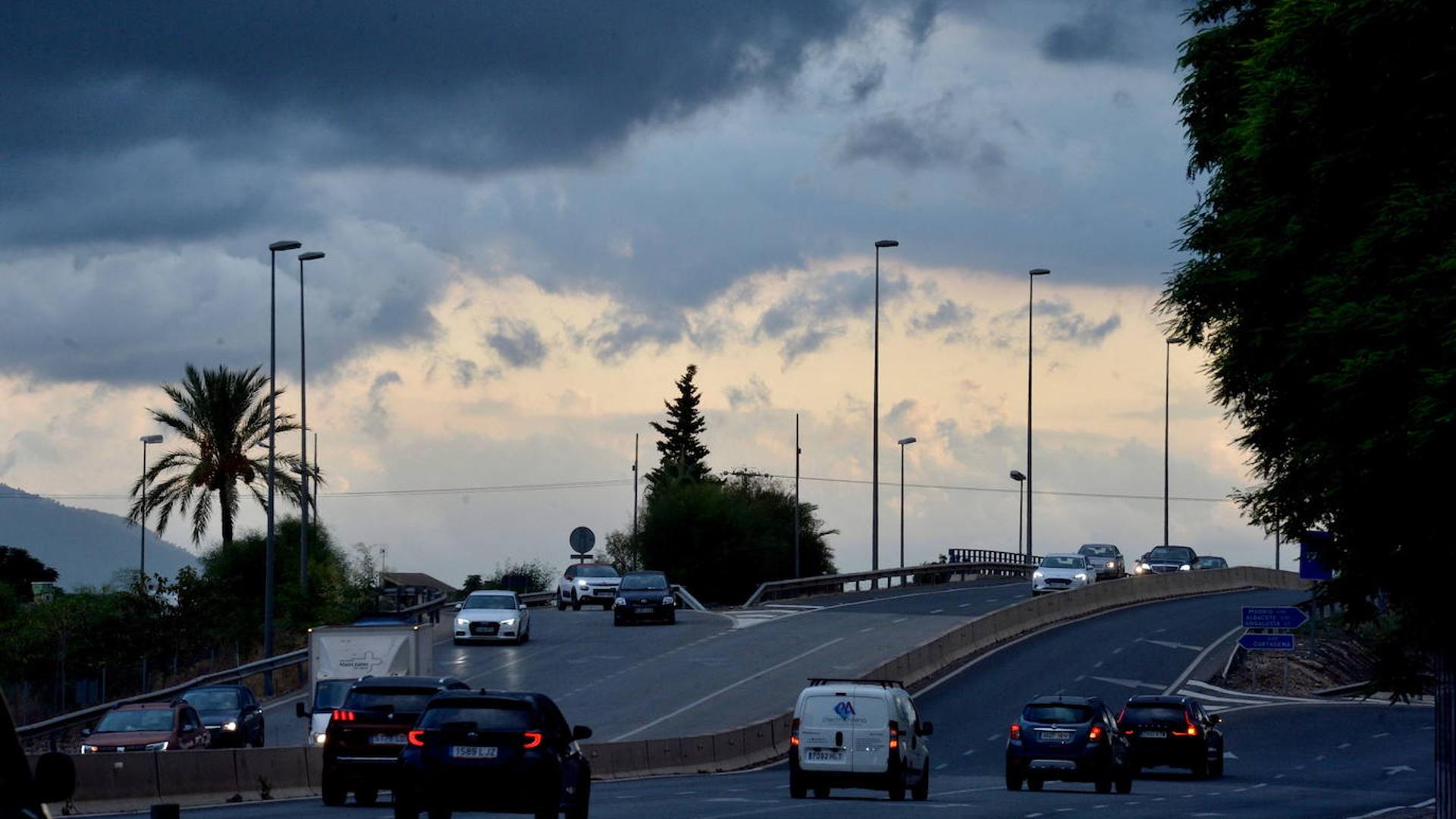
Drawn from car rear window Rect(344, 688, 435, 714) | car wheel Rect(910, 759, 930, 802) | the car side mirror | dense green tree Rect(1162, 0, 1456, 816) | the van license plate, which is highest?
dense green tree Rect(1162, 0, 1456, 816)

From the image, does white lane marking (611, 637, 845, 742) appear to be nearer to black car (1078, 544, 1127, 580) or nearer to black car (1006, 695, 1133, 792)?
black car (1006, 695, 1133, 792)

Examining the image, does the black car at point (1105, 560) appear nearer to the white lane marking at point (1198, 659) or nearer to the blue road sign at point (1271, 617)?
the white lane marking at point (1198, 659)

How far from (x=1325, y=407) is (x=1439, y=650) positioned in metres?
4.34

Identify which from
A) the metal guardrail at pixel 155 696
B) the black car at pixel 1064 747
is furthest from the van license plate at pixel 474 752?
the metal guardrail at pixel 155 696

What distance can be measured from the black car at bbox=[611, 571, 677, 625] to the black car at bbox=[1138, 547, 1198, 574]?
28.3 meters

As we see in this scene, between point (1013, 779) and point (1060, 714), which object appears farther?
point (1013, 779)

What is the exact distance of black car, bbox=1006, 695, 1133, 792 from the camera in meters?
34.1

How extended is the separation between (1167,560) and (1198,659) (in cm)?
3015

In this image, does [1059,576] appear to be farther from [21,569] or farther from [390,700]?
[21,569]

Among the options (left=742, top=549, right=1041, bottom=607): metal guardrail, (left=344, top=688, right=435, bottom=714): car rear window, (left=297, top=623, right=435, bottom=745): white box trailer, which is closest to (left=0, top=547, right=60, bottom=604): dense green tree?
(left=742, top=549, right=1041, bottom=607): metal guardrail

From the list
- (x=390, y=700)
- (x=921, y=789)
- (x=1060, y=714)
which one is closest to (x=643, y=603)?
(x=1060, y=714)

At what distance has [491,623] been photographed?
6181cm

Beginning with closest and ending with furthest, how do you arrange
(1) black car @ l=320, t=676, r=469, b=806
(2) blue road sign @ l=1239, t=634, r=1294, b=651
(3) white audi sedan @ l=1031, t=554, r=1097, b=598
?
(1) black car @ l=320, t=676, r=469, b=806 → (2) blue road sign @ l=1239, t=634, r=1294, b=651 → (3) white audi sedan @ l=1031, t=554, r=1097, b=598

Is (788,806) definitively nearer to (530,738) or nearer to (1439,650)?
(530,738)
